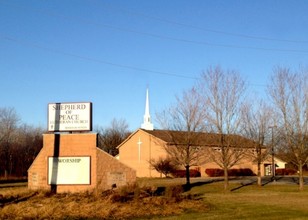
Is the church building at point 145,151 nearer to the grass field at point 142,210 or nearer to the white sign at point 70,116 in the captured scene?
the white sign at point 70,116

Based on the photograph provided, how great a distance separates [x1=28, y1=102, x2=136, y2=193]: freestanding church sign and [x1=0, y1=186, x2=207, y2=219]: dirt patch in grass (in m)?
6.97

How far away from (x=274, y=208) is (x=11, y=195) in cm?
1357

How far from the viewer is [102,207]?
18984 mm

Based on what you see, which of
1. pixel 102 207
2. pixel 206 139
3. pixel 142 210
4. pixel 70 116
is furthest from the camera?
pixel 206 139

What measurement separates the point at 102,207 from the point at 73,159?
12294 mm

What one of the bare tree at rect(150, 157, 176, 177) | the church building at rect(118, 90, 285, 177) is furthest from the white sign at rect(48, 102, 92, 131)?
the bare tree at rect(150, 157, 176, 177)

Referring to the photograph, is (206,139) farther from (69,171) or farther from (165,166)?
(165,166)

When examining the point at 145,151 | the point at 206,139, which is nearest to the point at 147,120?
the point at 145,151

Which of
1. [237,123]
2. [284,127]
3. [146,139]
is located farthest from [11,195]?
[146,139]

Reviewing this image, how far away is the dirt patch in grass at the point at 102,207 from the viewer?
1766 centimetres

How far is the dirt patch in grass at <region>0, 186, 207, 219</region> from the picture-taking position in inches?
695

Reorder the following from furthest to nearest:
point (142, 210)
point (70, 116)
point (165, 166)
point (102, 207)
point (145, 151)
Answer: point (145, 151), point (165, 166), point (70, 116), point (142, 210), point (102, 207)

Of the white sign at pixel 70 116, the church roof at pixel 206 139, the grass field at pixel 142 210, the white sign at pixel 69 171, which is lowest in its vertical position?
the grass field at pixel 142 210

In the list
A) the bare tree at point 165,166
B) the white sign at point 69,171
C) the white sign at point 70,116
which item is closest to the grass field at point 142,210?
the white sign at point 69,171
